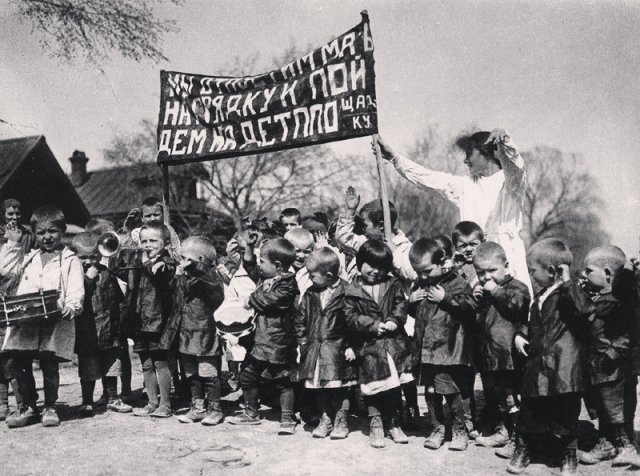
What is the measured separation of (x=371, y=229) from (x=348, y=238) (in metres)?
0.24

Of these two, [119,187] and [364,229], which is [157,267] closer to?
[364,229]

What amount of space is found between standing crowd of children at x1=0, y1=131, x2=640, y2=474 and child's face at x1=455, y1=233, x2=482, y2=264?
0.01 meters

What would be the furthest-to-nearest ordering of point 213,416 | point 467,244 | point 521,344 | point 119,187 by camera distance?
point 119,187
point 213,416
point 467,244
point 521,344

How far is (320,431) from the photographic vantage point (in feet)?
14.3

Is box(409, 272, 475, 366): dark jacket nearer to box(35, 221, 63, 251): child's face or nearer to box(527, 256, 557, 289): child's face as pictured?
box(527, 256, 557, 289): child's face

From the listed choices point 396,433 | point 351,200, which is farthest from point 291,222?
point 396,433

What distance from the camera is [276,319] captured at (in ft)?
15.5

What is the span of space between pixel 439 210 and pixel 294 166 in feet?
59.4

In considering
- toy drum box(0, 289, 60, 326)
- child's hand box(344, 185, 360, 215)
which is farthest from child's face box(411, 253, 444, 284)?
toy drum box(0, 289, 60, 326)

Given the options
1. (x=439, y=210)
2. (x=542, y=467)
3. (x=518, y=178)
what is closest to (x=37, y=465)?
(x=542, y=467)

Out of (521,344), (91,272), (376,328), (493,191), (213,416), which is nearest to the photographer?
(521,344)

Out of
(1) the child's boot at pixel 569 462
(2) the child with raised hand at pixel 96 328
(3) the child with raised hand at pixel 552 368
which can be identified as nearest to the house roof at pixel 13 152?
(2) the child with raised hand at pixel 96 328

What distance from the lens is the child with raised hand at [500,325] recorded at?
398 centimetres

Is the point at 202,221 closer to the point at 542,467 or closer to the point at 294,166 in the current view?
the point at 294,166
